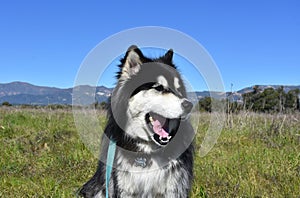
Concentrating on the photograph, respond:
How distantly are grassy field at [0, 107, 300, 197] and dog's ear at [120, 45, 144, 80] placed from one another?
1.75m

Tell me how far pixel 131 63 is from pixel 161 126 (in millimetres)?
721

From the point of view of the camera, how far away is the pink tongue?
3609 millimetres

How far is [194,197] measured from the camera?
438 cm

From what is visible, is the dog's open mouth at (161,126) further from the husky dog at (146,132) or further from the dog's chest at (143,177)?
the dog's chest at (143,177)

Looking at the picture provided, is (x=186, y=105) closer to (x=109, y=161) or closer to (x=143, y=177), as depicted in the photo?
(x=143, y=177)

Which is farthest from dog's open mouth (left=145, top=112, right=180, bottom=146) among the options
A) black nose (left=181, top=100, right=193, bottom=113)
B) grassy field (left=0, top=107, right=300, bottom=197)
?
grassy field (left=0, top=107, right=300, bottom=197)

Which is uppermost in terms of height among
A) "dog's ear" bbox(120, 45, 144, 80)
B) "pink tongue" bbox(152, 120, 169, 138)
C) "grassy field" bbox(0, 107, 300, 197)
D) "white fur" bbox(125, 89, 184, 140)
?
"dog's ear" bbox(120, 45, 144, 80)

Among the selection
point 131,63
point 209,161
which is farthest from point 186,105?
point 209,161

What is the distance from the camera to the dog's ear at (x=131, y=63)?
3528 mm

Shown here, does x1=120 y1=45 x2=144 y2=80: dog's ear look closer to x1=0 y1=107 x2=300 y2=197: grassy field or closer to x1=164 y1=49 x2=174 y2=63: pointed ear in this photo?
x1=164 y1=49 x2=174 y2=63: pointed ear

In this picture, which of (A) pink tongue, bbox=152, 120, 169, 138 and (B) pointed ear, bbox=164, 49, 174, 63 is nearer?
(A) pink tongue, bbox=152, 120, 169, 138

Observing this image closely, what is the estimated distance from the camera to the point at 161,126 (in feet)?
12.0

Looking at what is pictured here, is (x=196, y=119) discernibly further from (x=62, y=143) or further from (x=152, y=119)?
(x=62, y=143)

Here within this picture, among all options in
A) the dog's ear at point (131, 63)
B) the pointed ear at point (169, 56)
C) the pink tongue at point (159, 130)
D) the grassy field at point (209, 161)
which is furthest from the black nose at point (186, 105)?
the grassy field at point (209, 161)
